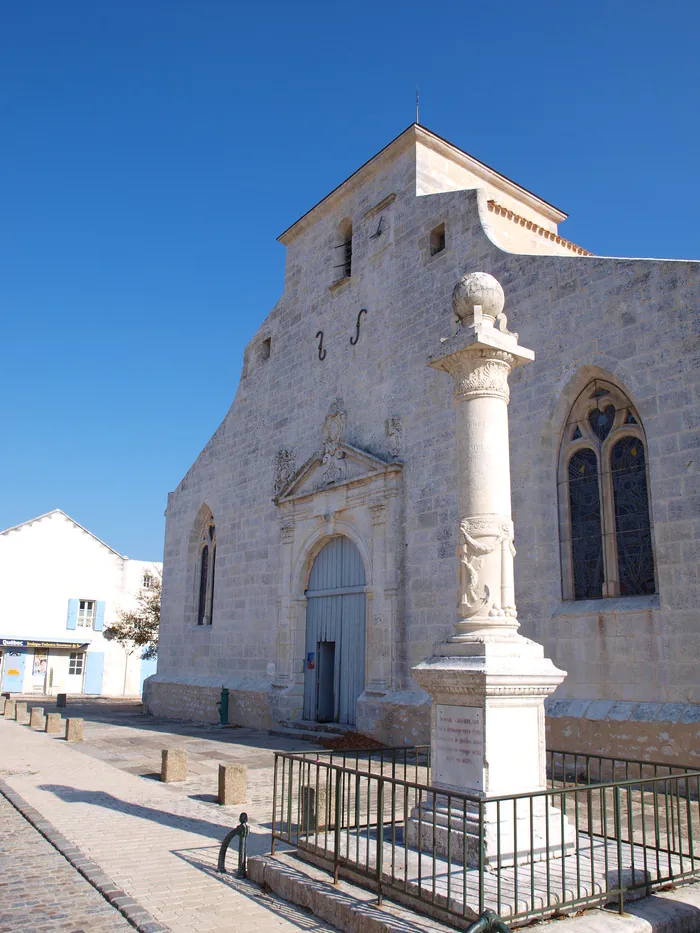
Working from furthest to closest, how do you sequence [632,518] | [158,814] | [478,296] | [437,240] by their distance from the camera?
[437,240]
[632,518]
[158,814]
[478,296]

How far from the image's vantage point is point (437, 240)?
43.0 feet

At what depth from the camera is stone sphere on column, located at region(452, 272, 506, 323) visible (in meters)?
6.12

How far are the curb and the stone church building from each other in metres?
3.24

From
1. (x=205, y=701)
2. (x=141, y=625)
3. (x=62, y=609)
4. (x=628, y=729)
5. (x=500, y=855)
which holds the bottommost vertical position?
(x=205, y=701)

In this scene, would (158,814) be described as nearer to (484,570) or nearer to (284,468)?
(484,570)

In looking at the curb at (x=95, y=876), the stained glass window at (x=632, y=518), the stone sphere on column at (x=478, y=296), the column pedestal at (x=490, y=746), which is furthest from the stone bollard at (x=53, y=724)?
the stone sphere on column at (x=478, y=296)

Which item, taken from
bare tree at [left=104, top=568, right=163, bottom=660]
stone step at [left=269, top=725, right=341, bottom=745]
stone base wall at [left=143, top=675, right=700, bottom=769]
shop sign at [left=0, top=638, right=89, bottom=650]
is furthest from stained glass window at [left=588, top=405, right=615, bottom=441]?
shop sign at [left=0, top=638, right=89, bottom=650]

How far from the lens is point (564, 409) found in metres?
10.0

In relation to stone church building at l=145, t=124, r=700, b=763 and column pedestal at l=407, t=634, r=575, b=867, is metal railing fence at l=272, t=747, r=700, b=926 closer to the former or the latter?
Answer: column pedestal at l=407, t=634, r=575, b=867

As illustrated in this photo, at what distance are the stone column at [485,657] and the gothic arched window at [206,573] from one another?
12934 millimetres

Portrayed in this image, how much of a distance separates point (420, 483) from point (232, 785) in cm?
552

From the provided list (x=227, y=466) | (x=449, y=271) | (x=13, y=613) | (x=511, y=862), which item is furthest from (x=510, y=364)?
(x=13, y=613)

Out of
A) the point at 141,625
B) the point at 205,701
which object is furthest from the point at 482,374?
the point at 141,625

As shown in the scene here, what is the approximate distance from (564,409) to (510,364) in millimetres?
4223
